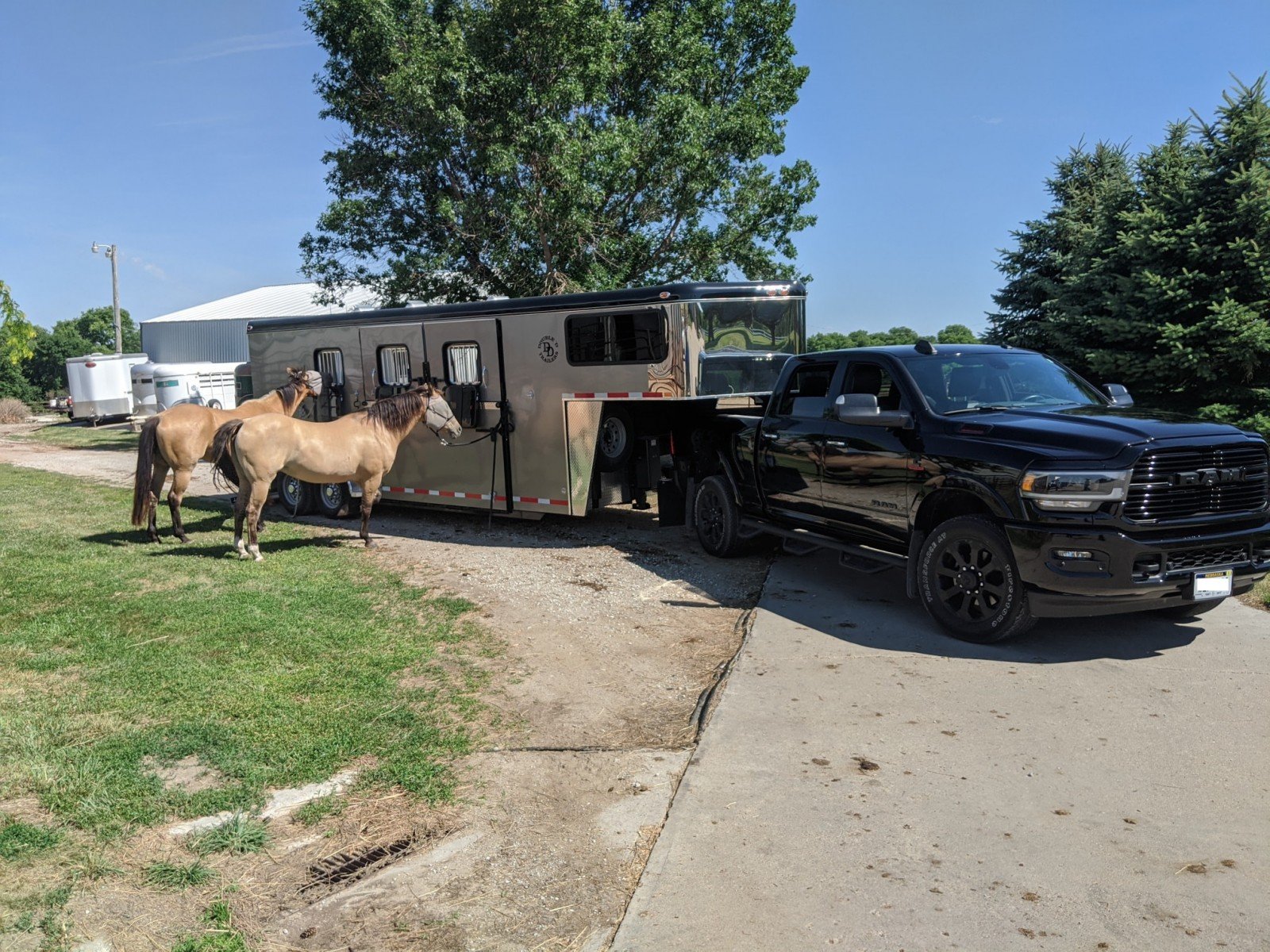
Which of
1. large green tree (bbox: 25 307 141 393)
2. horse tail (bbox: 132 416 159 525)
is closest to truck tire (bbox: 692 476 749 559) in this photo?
horse tail (bbox: 132 416 159 525)

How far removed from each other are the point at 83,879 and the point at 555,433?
7.82 meters

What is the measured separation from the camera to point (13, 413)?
150 feet

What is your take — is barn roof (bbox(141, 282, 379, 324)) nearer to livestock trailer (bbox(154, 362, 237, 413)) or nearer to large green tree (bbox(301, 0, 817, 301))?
livestock trailer (bbox(154, 362, 237, 413))

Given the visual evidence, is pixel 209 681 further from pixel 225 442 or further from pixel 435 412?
pixel 435 412

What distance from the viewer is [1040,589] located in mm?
6301

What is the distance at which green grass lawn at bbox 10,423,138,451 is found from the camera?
29.9 m

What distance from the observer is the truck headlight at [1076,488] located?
239 inches

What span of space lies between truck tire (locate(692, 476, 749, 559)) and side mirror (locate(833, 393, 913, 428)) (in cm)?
265

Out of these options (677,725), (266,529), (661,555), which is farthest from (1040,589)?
(266,529)

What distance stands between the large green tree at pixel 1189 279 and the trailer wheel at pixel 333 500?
10.9 metres

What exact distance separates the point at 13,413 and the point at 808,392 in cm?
4782

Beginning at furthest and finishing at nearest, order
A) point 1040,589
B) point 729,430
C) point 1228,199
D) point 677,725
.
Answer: point 1228,199 < point 729,430 < point 1040,589 < point 677,725

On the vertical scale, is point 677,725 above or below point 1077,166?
below

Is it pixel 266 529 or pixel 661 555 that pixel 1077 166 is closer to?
pixel 661 555
